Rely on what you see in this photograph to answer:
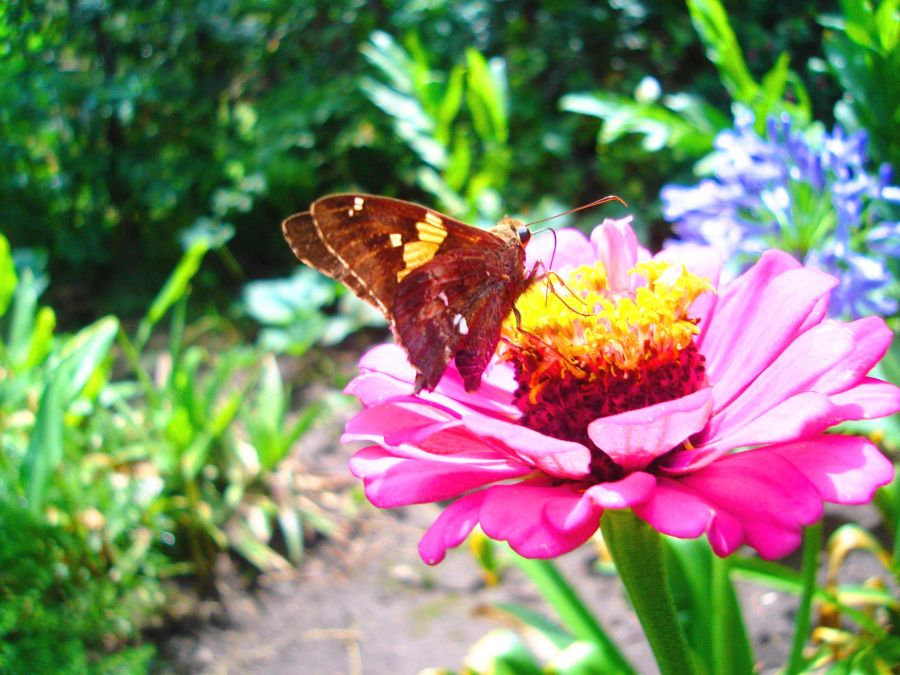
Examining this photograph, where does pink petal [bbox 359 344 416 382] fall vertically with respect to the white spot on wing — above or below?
below

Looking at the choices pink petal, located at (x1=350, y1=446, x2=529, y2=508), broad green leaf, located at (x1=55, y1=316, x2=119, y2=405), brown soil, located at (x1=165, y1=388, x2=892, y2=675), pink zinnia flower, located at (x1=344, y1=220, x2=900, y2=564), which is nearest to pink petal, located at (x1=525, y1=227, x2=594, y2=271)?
pink zinnia flower, located at (x1=344, y1=220, x2=900, y2=564)

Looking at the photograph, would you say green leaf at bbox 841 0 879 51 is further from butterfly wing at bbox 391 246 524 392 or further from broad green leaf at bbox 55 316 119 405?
broad green leaf at bbox 55 316 119 405

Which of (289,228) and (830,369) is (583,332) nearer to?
(830,369)

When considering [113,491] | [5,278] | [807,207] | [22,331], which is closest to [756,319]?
[807,207]

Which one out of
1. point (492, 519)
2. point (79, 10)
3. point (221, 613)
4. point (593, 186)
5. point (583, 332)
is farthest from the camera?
point (593, 186)

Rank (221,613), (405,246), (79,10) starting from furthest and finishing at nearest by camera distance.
→ 1. (79,10)
2. (221,613)
3. (405,246)

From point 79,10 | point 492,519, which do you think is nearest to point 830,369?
point 492,519

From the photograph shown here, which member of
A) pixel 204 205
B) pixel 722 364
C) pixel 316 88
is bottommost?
pixel 204 205
